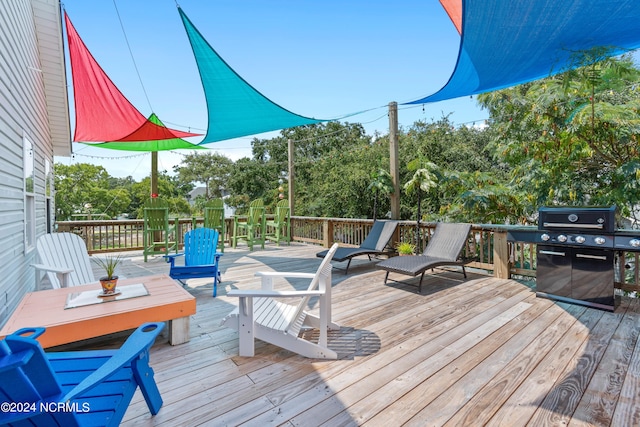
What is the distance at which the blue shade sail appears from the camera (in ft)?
8.89

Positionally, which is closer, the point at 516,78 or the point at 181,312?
the point at 181,312

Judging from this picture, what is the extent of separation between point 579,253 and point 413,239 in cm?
346

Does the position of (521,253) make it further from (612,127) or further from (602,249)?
(612,127)

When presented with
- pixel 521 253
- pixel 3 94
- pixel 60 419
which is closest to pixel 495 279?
pixel 521 253

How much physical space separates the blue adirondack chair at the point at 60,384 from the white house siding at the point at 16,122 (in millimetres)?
1828

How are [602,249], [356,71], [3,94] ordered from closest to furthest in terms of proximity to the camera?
[3,94] → [602,249] → [356,71]

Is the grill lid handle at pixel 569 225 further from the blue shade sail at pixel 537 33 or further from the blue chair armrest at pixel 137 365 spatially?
the blue chair armrest at pixel 137 365

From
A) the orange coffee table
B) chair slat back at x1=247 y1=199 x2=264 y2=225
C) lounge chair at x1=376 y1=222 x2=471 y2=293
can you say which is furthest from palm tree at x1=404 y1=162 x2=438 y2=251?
the orange coffee table

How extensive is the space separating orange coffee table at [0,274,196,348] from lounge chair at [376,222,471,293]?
2799 millimetres

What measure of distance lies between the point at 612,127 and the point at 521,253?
95.4 inches

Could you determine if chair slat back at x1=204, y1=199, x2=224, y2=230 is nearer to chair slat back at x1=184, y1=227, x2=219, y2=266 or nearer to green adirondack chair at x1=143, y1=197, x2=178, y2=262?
green adirondack chair at x1=143, y1=197, x2=178, y2=262

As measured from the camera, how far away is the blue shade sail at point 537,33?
2.71 m

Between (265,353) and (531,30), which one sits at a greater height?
(531,30)

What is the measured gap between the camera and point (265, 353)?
2654 mm
